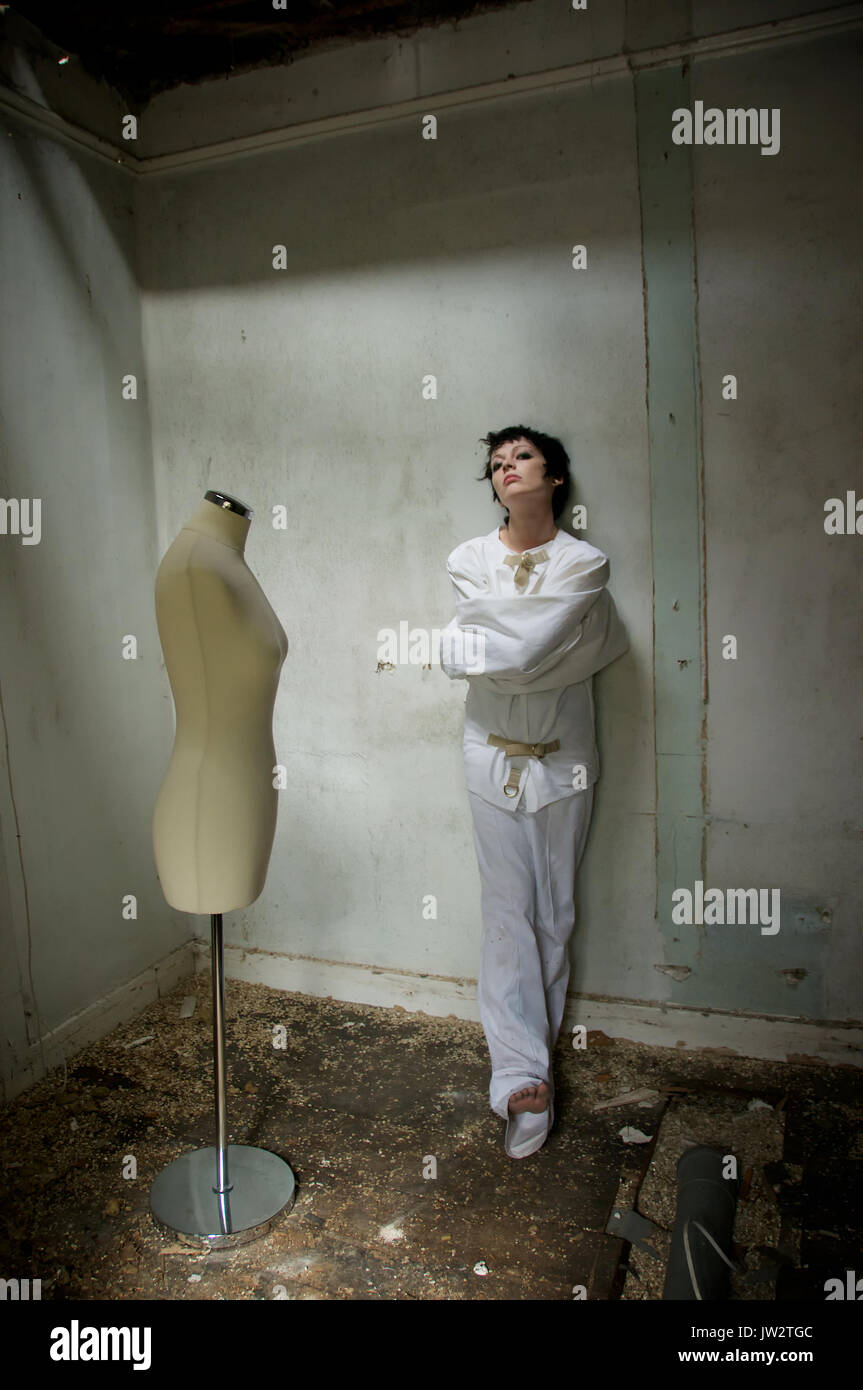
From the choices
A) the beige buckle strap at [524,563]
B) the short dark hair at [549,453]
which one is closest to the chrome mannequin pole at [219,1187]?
the beige buckle strap at [524,563]

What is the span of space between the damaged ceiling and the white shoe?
3207 millimetres

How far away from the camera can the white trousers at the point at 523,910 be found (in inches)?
102

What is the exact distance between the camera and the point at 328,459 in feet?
10.1

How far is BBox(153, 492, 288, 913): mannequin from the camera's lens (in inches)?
73.1

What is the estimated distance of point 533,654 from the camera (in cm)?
238

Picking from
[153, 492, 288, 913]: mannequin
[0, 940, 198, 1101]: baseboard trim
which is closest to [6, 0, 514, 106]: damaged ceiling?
[153, 492, 288, 913]: mannequin

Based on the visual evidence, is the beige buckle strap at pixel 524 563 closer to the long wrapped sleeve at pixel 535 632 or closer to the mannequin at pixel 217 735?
the long wrapped sleeve at pixel 535 632

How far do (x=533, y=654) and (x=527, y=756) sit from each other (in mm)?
357

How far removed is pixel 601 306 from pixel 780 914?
192 centimetres

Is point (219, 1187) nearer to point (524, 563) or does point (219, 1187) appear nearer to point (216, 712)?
point (216, 712)

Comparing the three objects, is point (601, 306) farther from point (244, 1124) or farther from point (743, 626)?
point (244, 1124)

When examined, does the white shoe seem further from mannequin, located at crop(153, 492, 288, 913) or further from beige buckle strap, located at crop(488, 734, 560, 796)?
mannequin, located at crop(153, 492, 288, 913)

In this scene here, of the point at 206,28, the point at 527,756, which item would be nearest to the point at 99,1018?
the point at 527,756

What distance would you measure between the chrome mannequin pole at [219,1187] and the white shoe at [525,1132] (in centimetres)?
58
